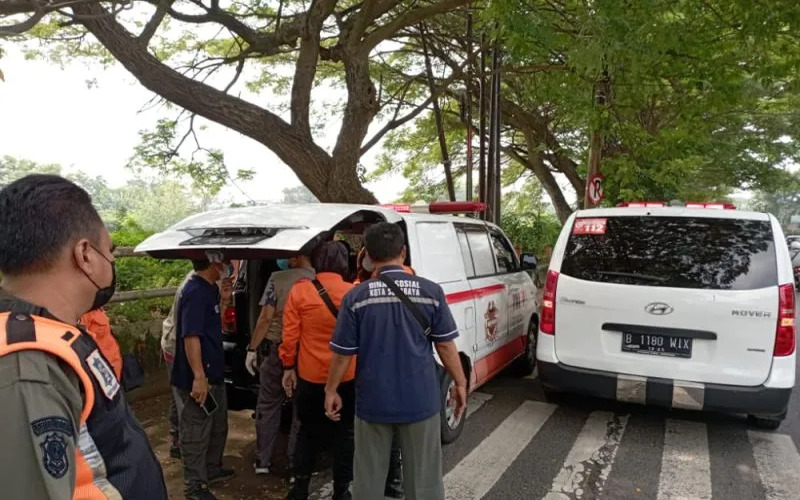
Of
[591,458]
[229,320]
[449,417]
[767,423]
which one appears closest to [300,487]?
[449,417]

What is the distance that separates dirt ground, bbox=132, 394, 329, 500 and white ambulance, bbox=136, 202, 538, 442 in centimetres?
36

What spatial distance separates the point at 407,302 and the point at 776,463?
10.8ft

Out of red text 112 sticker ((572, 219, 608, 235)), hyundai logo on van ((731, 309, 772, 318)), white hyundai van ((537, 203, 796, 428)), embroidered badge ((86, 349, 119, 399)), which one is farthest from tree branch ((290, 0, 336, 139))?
embroidered badge ((86, 349, 119, 399))

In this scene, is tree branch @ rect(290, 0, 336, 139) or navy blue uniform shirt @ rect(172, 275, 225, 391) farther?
tree branch @ rect(290, 0, 336, 139)

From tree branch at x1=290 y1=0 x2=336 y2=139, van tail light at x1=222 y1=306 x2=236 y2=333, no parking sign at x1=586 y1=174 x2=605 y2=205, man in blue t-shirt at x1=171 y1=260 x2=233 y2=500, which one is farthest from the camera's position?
no parking sign at x1=586 y1=174 x2=605 y2=205

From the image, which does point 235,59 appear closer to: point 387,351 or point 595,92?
point 595,92

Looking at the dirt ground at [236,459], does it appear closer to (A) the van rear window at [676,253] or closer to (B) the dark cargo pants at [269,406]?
(B) the dark cargo pants at [269,406]

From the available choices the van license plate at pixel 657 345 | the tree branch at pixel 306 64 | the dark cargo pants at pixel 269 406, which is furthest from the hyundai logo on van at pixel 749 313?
the tree branch at pixel 306 64

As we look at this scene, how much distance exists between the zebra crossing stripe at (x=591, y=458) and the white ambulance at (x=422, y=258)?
910 mm

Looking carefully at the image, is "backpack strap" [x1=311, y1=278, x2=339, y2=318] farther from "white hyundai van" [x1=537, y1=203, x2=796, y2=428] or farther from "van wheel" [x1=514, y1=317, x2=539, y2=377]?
"van wheel" [x1=514, y1=317, x2=539, y2=377]

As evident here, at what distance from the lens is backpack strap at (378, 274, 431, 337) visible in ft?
8.58

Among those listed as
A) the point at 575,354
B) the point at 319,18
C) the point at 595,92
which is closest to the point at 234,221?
the point at 575,354

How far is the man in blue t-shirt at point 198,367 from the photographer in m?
3.22

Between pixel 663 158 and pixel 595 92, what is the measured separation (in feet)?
10.1
